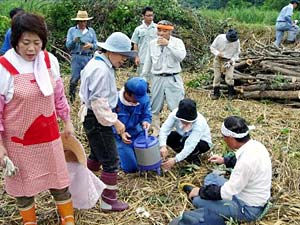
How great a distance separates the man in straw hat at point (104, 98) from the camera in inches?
134

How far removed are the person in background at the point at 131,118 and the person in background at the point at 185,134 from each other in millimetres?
260

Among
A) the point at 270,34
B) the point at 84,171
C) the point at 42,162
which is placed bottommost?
the point at 270,34

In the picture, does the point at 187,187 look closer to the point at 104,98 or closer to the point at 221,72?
the point at 104,98

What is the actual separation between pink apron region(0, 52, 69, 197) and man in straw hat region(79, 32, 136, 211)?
463 millimetres

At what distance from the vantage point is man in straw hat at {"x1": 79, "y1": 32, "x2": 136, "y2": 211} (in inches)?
134

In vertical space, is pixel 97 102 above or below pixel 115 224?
above

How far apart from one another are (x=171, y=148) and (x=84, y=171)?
5.45 ft

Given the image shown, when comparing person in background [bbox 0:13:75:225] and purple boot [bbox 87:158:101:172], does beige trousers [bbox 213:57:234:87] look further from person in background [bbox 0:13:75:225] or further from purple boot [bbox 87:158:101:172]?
person in background [bbox 0:13:75:225]

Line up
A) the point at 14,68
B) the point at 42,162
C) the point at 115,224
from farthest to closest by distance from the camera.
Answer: the point at 115,224 < the point at 42,162 < the point at 14,68

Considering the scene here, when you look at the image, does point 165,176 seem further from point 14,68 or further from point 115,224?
point 14,68

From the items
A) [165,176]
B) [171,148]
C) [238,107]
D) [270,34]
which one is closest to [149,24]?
[238,107]

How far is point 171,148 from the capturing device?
4.96 metres

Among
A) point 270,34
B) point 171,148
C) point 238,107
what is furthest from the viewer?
point 270,34

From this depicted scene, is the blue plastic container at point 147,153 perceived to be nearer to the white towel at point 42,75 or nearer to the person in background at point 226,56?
the white towel at point 42,75
